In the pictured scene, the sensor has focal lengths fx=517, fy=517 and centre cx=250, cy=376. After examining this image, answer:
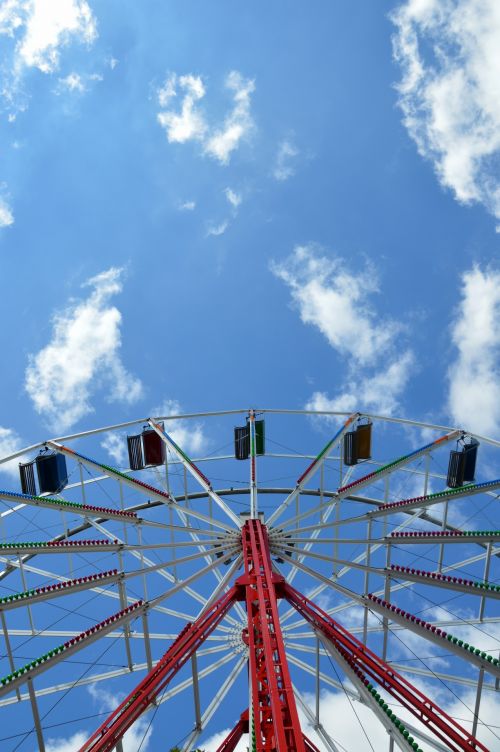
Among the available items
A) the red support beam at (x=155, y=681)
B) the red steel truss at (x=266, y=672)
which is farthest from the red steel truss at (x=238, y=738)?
the red support beam at (x=155, y=681)

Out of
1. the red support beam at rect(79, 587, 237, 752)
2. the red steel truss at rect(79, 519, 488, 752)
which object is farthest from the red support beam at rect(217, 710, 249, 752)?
the red support beam at rect(79, 587, 237, 752)

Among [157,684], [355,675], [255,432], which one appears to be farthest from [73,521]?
[355,675]

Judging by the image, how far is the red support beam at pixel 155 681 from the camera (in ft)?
55.5

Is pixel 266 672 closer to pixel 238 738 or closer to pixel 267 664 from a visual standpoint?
pixel 267 664

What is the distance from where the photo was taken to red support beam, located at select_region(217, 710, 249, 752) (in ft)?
71.7

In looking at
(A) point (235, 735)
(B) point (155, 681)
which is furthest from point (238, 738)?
(B) point (155, 681)

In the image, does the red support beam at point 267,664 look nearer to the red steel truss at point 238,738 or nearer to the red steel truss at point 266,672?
the red steel truss at point 266,672

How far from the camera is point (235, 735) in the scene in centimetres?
2264

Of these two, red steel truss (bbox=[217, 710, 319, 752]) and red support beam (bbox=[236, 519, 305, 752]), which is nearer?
red support beam (bbox=[236, 519, 305, 752])

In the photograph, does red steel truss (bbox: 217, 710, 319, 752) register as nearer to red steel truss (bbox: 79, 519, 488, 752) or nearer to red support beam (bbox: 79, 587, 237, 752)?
red steel truss (bbox: 79, 519, 488, 752)

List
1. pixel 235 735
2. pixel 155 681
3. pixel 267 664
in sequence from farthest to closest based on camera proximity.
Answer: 1. pixel 235 735
2. pixel 155 681
3. pixel 267 664

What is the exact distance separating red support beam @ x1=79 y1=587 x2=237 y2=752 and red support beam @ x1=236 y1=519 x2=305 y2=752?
157 cm

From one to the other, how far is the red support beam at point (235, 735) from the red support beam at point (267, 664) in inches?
214

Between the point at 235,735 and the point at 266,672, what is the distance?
8114 millimetres
